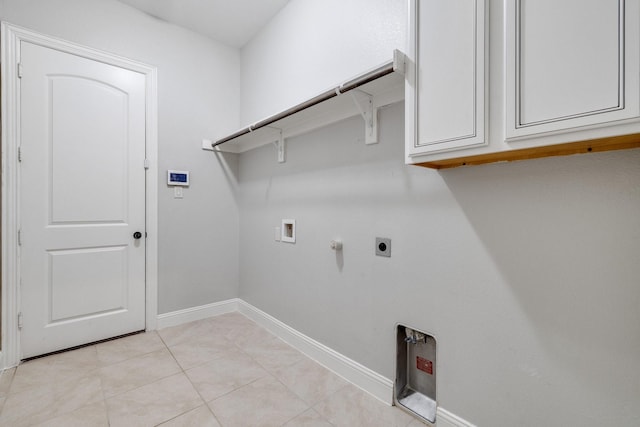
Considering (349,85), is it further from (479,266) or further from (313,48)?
(479,266)

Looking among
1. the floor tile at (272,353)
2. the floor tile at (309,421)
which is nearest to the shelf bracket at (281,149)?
the floor tile at (272,353)

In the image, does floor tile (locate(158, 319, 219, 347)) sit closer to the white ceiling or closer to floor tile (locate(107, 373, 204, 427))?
floor tile (locate(107, 373, 204, 427))

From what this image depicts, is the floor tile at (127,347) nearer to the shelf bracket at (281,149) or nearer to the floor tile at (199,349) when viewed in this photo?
the floor tile at (199,349)

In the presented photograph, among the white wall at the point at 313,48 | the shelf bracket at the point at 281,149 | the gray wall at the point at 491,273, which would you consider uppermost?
the white wall at the point at 313,48

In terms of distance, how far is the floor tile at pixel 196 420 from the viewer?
1470 millimetres

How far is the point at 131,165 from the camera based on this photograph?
249 centimetres

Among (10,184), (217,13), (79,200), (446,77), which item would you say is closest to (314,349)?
(446,77)

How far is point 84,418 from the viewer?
1507 mm

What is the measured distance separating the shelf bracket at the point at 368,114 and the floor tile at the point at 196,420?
70.2 inches

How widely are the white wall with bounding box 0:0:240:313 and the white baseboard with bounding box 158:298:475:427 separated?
10 centimetres

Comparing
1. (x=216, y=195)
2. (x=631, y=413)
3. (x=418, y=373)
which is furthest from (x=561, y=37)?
(x=216, y=195)

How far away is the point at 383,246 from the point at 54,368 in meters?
2.43

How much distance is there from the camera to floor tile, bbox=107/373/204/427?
150cm

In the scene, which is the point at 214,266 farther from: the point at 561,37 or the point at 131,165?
the point at 561,37
